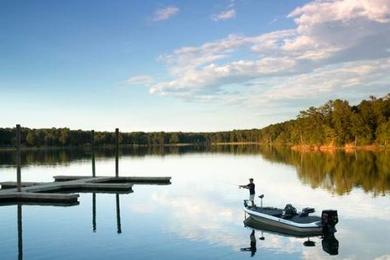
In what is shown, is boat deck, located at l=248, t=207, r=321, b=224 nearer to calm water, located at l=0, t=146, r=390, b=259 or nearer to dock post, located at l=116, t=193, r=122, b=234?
calm water, located at l=0, t=146, r=390, b=259

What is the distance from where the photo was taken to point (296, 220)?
2383cm

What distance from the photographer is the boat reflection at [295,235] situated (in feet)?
68.7

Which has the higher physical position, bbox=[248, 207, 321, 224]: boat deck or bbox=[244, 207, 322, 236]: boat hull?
bbox=[248, 207, 321, 224]: boat deck

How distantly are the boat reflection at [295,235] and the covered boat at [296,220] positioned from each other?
11 centimetres

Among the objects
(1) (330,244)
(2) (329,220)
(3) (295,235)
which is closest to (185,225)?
(3) (295,235)

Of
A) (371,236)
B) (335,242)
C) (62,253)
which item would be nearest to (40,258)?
(62,253)

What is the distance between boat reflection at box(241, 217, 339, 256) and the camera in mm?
20953

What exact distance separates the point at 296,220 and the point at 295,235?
91 cm

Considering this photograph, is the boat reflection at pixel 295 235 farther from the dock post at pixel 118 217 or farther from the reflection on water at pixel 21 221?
the reflection on water at pixel 21 221

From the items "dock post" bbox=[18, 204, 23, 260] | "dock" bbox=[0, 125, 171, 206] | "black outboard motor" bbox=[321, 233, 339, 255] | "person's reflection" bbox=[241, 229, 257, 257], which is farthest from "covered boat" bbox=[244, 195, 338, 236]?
"dock" bbox=[0, 125, 171, 206]

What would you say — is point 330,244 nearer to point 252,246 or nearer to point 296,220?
point 296,220

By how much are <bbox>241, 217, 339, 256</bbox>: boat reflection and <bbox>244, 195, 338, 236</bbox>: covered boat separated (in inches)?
4.2

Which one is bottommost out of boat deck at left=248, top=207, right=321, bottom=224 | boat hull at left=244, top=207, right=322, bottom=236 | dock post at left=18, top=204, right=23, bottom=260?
dock post at left=18, top=204, right=23, bottom=260

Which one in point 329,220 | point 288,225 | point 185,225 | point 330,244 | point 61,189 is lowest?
point 330,244
